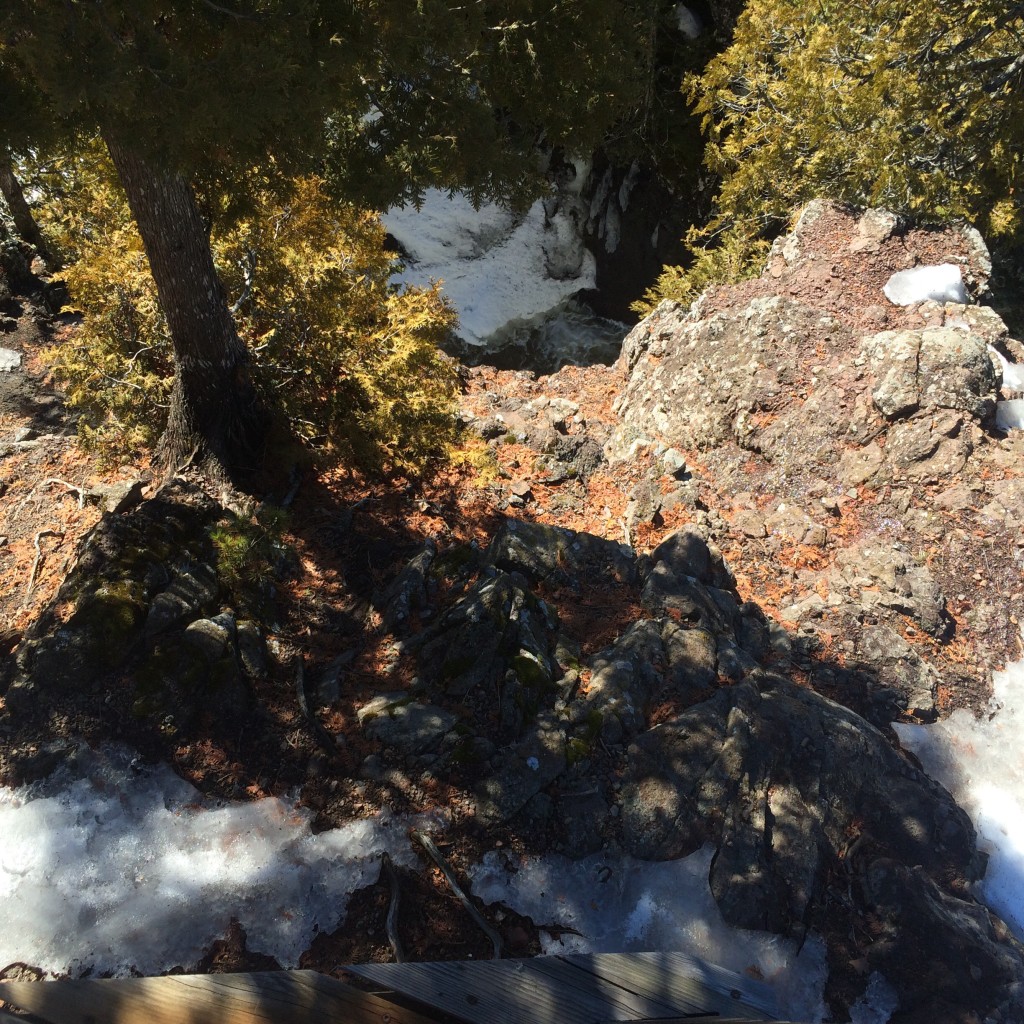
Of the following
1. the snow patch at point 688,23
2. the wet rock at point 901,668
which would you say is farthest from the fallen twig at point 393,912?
the snow patch at point 688,23

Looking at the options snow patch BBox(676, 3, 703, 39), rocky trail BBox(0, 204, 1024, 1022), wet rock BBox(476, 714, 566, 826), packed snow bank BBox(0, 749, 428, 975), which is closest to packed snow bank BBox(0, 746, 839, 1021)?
packed snow bank BBox(0, 749, 428, 975)

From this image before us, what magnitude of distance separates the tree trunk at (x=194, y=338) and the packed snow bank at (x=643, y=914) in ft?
14.5

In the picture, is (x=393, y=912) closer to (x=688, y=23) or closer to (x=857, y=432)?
(x=857, y=432)

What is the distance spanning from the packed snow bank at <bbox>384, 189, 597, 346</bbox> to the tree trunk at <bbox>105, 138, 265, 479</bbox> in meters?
10.5

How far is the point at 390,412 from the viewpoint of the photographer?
7.27 metres

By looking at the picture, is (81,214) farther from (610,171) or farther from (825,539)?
(610,171)

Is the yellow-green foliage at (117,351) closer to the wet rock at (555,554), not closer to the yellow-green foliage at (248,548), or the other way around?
the yellow-green foliage at (248,548)

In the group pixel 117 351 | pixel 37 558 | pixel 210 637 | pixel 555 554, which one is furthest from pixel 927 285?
pixel 37 558

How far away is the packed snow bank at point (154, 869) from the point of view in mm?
3455

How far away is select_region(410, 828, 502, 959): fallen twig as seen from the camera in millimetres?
3607

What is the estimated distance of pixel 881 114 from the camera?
32.2 feet

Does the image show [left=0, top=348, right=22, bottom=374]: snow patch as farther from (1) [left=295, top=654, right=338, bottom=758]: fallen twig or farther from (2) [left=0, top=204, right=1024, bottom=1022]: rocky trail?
(1) [left=295, top=654, right=338, bottom=758]: fallen twig

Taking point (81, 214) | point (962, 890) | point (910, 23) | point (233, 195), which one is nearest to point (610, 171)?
point (910, 23)

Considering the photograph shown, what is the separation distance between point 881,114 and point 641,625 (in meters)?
8.95
